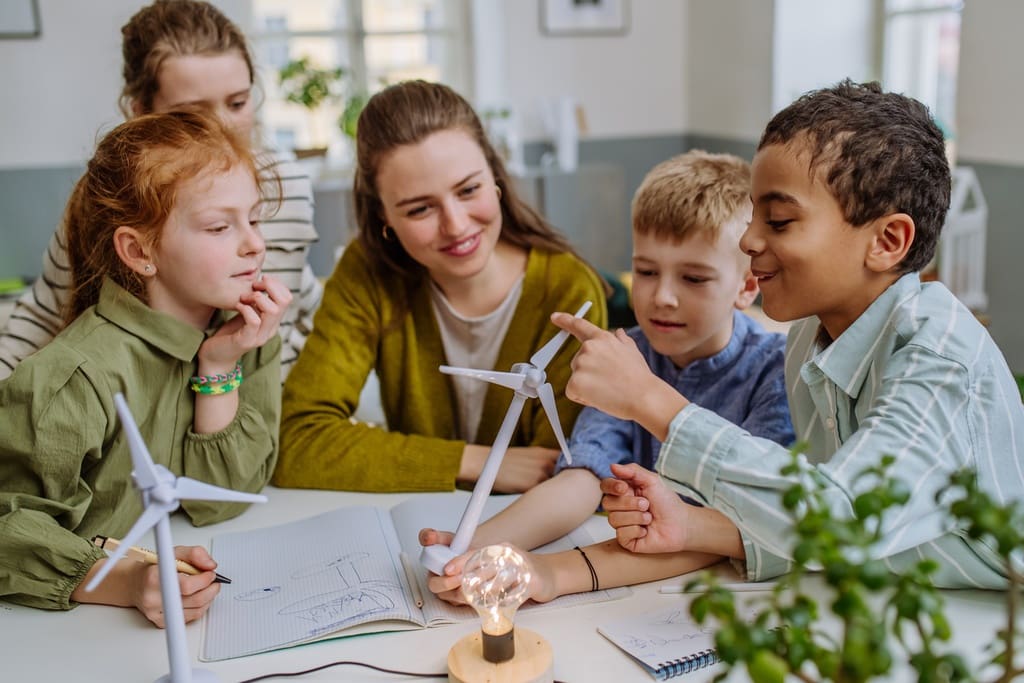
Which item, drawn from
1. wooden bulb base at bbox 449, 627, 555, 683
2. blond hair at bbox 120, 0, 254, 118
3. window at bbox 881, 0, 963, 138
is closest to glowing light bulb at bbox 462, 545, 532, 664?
wooden bulb base at bbox 449, 627, 555, 683

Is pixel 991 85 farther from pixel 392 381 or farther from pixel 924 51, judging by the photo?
pixel 392 381

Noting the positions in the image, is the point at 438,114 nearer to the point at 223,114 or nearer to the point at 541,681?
the point at 223,114

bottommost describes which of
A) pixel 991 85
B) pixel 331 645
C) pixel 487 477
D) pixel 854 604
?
pixel 331 645

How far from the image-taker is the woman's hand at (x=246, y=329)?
129 centimetres

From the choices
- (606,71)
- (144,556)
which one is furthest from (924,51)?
(144,556)

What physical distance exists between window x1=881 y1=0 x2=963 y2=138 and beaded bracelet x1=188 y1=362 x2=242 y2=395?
3.14 meters

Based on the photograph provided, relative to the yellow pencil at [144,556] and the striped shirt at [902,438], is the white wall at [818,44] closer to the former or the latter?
the striped shirt at [902,438]

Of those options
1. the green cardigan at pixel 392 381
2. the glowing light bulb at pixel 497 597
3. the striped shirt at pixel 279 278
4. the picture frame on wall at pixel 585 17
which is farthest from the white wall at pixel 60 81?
the glowing light bulb at pixel 497 597

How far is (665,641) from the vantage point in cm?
96

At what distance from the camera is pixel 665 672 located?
899 mm

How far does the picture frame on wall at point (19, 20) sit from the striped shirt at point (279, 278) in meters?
2.53

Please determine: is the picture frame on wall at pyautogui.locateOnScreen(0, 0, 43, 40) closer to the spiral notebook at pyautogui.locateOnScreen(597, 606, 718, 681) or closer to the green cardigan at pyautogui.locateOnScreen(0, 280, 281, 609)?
the green cardigan at pyautogui.locateOnScreen(0, 280, 281, 609)

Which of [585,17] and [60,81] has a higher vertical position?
[585,17]

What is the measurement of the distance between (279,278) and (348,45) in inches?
123
